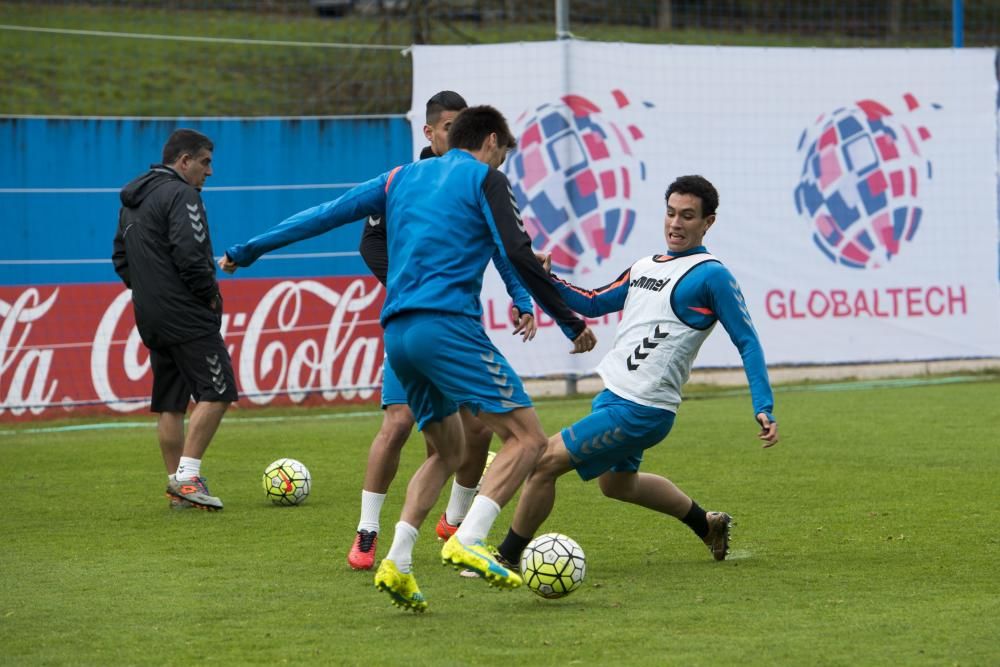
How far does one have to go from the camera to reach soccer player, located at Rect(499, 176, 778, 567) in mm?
6340

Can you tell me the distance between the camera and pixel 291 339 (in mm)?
13984

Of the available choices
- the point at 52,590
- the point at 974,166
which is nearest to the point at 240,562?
the point at 52,590

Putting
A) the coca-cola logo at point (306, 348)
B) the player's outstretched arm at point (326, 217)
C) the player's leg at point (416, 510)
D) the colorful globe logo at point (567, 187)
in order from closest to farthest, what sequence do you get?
the player's leg at point (416, 510)
the player's outstretched arm at point (326, 217)
the coca-cola logo at point (306, 348)
the colorful globe logo at point (567, 187)

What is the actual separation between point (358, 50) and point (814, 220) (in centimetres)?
646

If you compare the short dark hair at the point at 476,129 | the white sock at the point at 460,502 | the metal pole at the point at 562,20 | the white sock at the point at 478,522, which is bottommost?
the white sock at the point at 460,502

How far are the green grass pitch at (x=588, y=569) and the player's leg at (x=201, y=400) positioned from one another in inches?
6.9

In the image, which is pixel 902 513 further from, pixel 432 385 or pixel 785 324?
pixel 785 324

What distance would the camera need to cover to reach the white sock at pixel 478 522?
5.55m

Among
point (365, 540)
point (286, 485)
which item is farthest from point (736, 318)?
point (286, 485)

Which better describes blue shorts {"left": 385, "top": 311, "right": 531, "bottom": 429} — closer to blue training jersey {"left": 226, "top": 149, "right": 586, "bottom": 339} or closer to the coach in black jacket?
blue training jersey {"left": 226, "top": 149, "right": 586, "bottom": 339}

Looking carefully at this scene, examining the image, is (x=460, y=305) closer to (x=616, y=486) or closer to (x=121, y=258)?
(x=616, y=486)

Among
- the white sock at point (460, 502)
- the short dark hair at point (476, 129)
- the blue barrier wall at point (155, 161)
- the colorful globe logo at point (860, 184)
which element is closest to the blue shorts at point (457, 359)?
the short dark hair at point (476, 129)

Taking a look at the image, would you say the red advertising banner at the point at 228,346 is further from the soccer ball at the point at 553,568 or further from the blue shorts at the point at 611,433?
the soccer ball at the point at 553,568

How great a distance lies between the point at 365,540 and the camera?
668 centimetres
